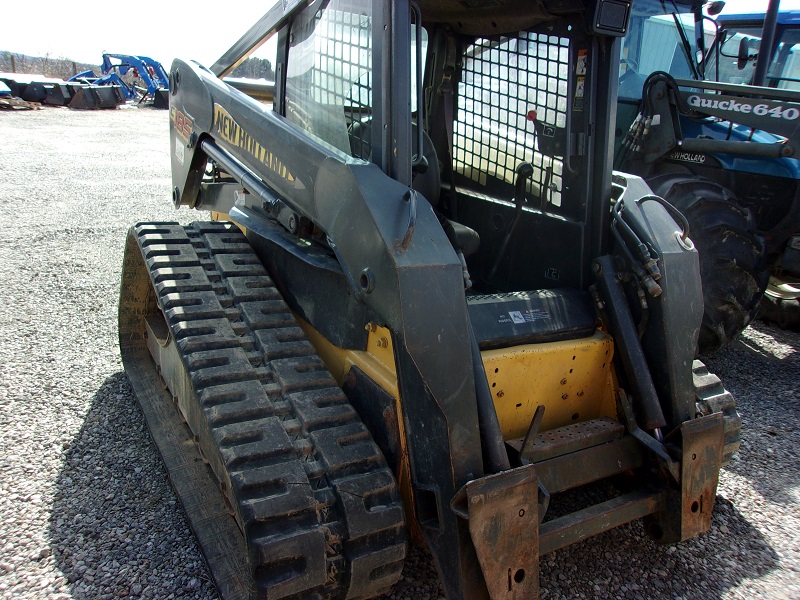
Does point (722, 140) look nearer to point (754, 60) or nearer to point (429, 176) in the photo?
point (754, 60)

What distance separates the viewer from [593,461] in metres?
2.49

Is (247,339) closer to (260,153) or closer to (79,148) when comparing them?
(260,153)

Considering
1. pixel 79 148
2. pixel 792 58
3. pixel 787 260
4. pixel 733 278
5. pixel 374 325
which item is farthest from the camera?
pixel 79 148

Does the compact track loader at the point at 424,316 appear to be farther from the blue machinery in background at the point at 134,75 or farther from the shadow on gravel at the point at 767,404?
the blue machinery in background at the point at 134,75

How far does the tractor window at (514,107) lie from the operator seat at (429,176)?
0.21 m

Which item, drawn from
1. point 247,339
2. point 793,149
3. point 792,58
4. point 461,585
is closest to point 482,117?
point 247,339

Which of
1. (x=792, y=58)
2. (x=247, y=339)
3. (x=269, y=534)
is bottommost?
(x=269, y=534)

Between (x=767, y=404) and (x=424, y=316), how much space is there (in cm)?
305

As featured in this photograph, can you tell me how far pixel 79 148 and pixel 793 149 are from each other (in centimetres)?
1258

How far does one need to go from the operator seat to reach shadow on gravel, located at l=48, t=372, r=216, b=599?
157 cm

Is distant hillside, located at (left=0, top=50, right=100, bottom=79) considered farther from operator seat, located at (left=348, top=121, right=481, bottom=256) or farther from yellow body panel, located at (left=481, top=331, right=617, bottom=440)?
yellow body panel, located at (left=481, top=331, right=617, bottom=440)

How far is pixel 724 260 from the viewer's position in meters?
4.42

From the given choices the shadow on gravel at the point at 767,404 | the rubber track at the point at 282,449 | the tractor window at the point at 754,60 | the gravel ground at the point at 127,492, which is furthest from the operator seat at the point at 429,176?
the tractor window at the point at 754,60

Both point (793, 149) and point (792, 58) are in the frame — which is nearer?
point (793, 149)
